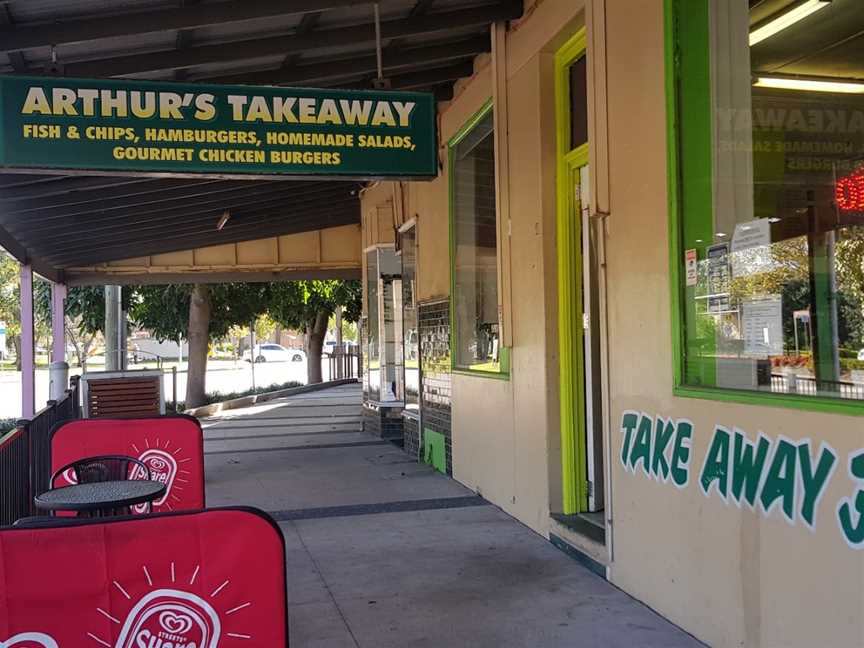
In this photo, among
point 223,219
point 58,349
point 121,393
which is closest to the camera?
point 121,393

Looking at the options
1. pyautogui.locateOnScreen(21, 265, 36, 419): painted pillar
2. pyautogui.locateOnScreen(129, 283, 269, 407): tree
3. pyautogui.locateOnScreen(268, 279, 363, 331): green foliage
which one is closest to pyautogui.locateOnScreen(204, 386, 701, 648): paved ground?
pyautogui.locateOnScreen(21, 265, 36, 419): painted pillar

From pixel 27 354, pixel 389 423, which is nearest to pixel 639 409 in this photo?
pixel 389 423

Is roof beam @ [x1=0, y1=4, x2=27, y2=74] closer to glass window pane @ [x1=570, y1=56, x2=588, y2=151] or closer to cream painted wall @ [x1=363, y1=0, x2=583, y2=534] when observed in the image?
cream painted wall @ [x1=363, y1=0, x2=583, y2=534]

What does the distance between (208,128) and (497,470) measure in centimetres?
398

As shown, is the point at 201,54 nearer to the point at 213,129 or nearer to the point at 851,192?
the point at 213,129

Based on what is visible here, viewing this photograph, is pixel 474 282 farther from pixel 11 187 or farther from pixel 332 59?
pixel 11 187

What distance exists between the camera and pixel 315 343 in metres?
28.8

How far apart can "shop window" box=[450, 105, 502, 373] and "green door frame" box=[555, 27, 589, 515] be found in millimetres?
1231

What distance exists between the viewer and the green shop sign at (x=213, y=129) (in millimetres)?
5488

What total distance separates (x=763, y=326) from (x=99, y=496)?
3489 millimetres

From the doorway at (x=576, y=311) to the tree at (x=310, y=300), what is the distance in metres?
14.5

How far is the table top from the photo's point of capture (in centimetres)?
416

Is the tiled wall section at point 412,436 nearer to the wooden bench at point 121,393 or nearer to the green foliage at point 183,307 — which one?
the wooden bench at point 121,393

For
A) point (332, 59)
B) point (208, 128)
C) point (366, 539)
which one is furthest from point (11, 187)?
point (366, 539)
